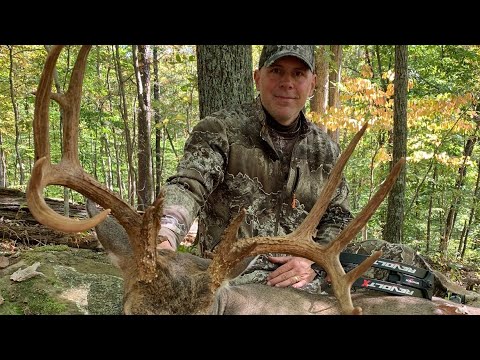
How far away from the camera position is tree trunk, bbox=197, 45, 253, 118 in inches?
202

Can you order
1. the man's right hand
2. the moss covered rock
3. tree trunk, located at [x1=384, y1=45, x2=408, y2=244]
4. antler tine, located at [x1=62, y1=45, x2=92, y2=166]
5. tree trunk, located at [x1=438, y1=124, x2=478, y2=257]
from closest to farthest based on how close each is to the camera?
1. antler tine, located at [x1=62, y1=45, x2=92, y2=166]
2. the man's right hand
3. the moss covered rock
4. tree trunk, located at [x1=384, y1=45, x2=408, y2=244]
5. tree trunk, located at [x1=438, y1=124, x2=478, y2=257]

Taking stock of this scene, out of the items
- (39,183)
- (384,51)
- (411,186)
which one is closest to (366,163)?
(411,186)

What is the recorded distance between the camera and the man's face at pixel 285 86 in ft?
13.6

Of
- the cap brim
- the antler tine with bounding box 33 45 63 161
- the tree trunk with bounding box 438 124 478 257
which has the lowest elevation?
the tree trunk with bounding box 438 124 478 257

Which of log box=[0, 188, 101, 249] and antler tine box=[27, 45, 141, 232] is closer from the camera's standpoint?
antler tine box=[27, 45, 141, 232]

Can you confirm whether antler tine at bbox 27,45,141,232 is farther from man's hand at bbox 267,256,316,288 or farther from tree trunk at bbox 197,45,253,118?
tree trunk at bbox 197,45,253,118

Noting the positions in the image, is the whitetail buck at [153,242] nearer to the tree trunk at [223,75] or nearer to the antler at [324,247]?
the antler at [324,247]

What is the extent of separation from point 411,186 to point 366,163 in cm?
227

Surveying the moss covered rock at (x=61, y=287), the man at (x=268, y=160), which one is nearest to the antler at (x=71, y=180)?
the moss covered rock at (x=61, y=287)

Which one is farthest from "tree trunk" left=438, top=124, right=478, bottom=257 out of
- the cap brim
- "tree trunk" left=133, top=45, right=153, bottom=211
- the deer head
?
the deer head

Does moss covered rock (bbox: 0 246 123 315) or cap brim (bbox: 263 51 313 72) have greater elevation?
cap brim (bbox: 263 51 313 72)

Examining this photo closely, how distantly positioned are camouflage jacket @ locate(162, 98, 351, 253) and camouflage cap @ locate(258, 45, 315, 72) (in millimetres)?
441

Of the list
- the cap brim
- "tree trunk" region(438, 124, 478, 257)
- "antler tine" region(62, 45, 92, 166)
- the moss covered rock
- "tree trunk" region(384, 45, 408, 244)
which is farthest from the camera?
"tree trunk" region(438, 124, 478, 257)

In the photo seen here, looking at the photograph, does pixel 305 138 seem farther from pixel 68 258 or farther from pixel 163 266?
pixel 68 258
